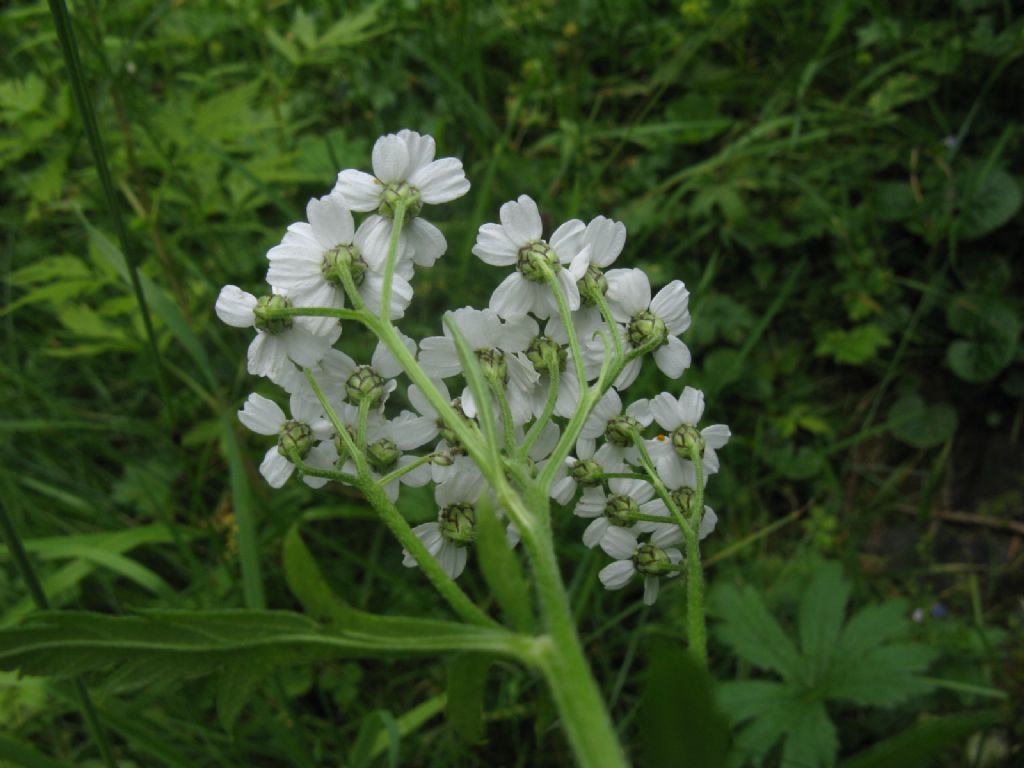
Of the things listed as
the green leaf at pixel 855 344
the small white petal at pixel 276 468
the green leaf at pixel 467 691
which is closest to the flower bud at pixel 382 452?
the small white petal at pixel 276 468

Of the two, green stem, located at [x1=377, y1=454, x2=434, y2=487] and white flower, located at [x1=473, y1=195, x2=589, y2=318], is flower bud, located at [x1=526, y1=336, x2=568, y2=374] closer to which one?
white flower, located at [x1=473, y1=195, x2=589, y2=318]

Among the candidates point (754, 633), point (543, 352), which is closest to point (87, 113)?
point (543, 352)

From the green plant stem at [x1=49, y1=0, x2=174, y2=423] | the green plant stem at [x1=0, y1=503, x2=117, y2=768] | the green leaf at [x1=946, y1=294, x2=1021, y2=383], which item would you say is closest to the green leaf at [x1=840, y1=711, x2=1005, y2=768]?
the green plant stem at [x1=0, y1=503, x2=117, y2=768]

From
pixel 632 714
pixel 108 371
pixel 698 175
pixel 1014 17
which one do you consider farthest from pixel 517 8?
pixel 632 714

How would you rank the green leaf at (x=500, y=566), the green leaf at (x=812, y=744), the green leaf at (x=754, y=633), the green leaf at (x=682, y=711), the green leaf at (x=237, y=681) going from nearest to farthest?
the green leaf at (x=682, y=711) < the green leaf at (x=500, y=566) < the green leaf at (x=237, y=681) < the green leaf at (x=812, y=744) < the green leaf at (x=754, y=633)

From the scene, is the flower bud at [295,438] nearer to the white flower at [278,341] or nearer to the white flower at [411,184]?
the white flower at [278,341]

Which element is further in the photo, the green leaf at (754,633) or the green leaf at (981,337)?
the green leaf at (981,337)
